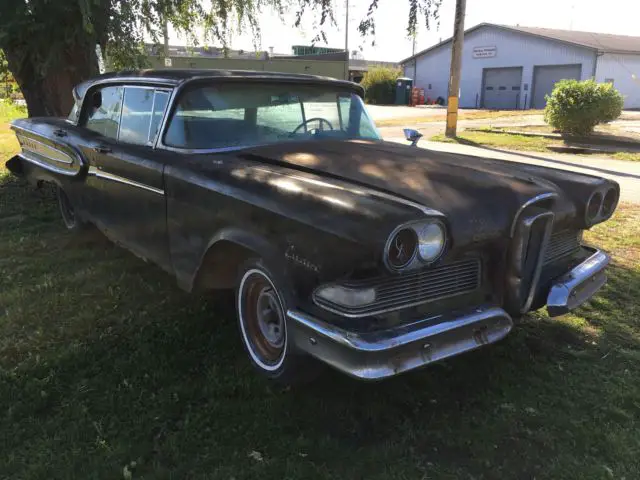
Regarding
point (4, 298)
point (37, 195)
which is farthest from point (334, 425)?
point (37, 195)

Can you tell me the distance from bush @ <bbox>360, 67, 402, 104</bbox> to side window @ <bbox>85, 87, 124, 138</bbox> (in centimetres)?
3787

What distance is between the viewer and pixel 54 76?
779cm

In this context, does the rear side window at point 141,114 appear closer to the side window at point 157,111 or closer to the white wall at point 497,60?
the side window at point 157,111

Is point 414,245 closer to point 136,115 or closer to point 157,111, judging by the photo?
point 157,111

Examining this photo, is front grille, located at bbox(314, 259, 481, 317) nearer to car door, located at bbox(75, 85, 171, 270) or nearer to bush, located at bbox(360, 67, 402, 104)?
car door, located at bbox(75, 85, 171, 270)

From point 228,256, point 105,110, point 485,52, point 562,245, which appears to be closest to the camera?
point 228,256

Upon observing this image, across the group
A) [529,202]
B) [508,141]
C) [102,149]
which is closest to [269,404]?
[529,202]

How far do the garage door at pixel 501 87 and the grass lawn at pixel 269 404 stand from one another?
35.9 meters

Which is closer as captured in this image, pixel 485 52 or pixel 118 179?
pixel 118 179

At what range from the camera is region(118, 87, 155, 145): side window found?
3852 mm

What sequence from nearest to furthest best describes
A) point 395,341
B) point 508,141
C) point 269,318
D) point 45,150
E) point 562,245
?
1. point 395,341
2. point 269,318
3. point 562,245
4. point 45,150
5. point 508,141

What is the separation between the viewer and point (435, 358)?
2.49 meters

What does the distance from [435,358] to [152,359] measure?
1.64 m

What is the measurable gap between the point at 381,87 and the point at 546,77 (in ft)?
38.4
